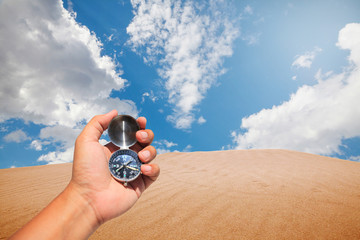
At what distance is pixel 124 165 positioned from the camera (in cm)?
263

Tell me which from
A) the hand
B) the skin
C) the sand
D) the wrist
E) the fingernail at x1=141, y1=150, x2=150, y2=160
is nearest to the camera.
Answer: the skin

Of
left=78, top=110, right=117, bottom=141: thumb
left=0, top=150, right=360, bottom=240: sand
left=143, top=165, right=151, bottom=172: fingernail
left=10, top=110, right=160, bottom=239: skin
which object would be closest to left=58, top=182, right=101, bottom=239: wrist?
left=10, top=110, right=160, bottom=239: skin

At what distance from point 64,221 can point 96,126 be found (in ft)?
3.86

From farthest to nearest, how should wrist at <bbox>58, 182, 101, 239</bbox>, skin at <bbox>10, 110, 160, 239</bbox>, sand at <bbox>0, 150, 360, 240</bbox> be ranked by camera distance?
sand at <bbox>0, 150, 360, 240</bbox> < wrist at <bbox>58, 182, 101, 239</bbox> < skin at <bbox>10, 110, 160, 239</bbox>

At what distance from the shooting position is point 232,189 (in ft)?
20.1

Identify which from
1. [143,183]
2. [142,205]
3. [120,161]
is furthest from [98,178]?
[142,205]

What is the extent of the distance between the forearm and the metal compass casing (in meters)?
0.52

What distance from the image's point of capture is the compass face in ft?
8.44

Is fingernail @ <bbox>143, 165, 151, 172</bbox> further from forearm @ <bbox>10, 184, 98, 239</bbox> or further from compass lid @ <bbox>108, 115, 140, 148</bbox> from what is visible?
forearm @ <bbox>10, 184, 98, 239</bbox>

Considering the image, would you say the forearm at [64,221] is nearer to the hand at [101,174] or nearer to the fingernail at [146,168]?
the hand at [101,174]

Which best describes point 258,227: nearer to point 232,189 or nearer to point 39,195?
point 232,189

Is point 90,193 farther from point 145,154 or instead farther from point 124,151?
point 145,154

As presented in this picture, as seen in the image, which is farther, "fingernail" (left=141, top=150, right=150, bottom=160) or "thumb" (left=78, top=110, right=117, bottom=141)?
"fingernail" (left=141, top=150, right=150, bottom=160)

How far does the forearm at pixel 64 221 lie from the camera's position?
5.87ft
